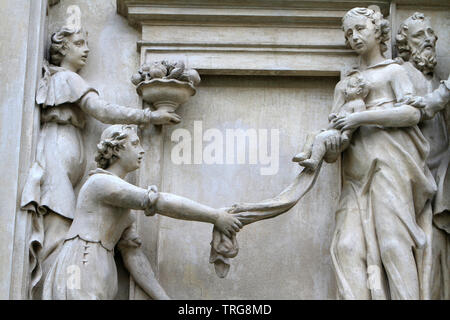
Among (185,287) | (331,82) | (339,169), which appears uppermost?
(331,82)

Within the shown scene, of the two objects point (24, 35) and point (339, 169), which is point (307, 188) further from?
point (24, 35)

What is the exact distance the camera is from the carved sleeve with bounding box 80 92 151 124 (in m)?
10.8

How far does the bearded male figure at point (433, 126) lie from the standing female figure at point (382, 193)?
126 mm

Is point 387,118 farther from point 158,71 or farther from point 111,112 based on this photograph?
point 111,112

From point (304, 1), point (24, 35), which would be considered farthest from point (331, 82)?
point (24, 35)

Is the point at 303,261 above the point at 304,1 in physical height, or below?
below

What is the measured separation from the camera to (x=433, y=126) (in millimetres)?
10906

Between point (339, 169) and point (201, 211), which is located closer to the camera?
point (201, 211)

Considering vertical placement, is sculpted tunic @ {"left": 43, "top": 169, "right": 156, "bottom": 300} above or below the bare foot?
below

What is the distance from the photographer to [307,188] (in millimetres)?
10477

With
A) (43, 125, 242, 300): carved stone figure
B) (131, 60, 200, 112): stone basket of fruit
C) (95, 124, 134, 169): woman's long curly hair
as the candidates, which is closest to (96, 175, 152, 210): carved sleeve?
(43, 125, 242, 300): carved stone figure

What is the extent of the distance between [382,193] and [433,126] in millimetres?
760

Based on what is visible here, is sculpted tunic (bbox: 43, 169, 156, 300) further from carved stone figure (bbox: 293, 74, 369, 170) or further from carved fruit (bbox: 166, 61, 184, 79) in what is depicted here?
carved stone figure (bbox: 293, 74, 369, 170)

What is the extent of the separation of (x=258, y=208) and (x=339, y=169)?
882 mm
